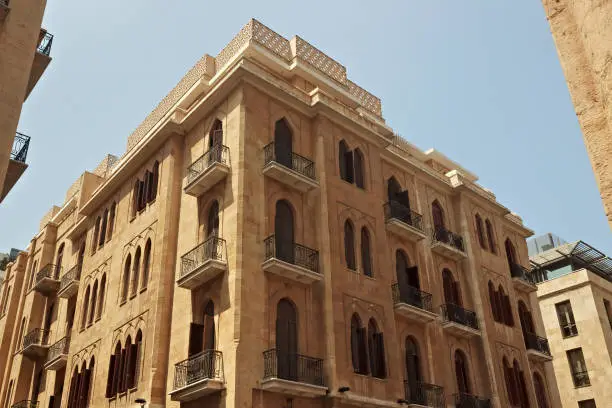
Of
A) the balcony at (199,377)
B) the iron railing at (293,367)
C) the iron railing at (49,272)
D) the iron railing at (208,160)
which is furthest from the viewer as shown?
the iron railing at (49,272)

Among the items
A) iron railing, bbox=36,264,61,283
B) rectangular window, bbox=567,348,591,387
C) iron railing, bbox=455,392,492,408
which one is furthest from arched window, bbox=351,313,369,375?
rectangular window, bbox=567,348,591,387

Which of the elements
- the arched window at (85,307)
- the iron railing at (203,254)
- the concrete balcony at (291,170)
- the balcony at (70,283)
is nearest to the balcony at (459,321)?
the concrete balcony at (291,170)

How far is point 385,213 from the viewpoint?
2298 cm

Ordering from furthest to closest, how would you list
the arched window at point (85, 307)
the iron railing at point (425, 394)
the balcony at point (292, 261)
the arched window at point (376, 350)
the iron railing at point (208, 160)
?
the arched window at point (85, 307)
the iron railing at point (425, 394)
the iron railing at point (208, 160)
the arched window at point (376, 350)
the balcony at point (292, 261)

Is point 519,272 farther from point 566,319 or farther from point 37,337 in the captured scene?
point 37,337

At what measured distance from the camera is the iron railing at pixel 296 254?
18.3 m

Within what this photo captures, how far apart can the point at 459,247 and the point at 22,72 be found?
18754 mm

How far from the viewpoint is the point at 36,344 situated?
2775cm

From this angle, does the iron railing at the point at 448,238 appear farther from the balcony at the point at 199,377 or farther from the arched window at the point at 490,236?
the balcony at the point at 199,377

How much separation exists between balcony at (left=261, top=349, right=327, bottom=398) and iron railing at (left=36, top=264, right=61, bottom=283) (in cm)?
1818

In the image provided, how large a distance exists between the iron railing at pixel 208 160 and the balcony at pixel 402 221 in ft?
22.8

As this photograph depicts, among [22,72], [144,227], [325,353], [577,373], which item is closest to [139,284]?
[144,227]

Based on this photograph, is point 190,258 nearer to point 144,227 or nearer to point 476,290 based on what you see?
point 144,227

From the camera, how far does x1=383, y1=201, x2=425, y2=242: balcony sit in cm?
2273
